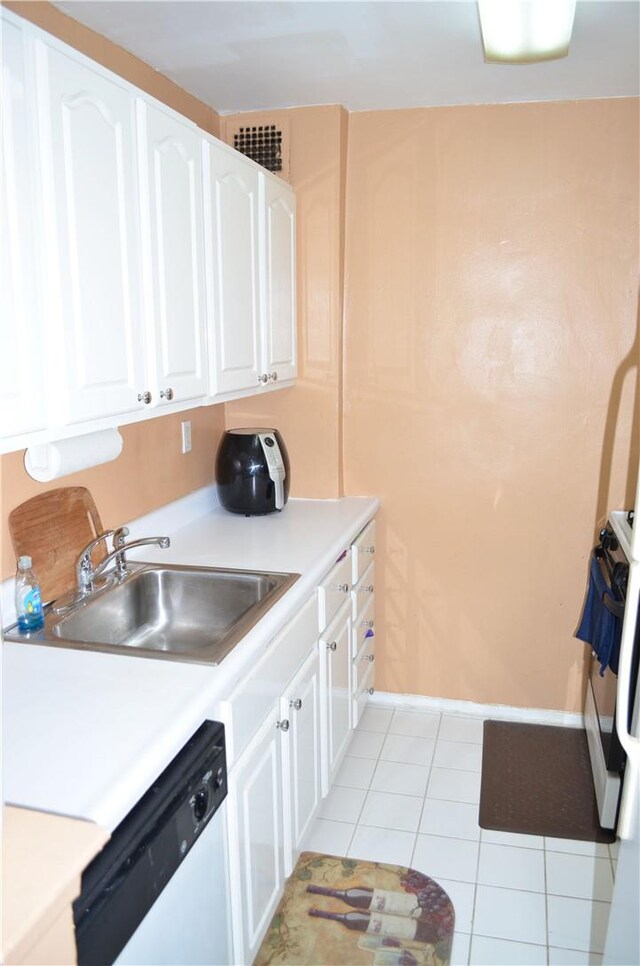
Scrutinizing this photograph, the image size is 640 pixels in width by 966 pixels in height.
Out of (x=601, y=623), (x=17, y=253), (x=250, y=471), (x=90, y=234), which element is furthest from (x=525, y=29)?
(x=601, y=623)

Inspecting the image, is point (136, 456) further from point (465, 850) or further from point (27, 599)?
point (465, 850)

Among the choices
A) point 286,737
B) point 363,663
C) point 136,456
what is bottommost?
point 363,663

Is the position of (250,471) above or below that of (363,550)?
above

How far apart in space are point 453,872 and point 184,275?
1.88 meters

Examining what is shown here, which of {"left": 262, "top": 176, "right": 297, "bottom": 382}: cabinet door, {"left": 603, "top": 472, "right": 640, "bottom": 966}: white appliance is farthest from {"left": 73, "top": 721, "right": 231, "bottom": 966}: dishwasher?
{"left": 262, "top": 176, "right": 297, "bottom": 382}: cabinet door

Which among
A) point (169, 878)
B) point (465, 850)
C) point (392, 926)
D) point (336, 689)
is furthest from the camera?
point (336, 689)

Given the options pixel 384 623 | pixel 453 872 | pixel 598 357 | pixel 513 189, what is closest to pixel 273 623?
Result: pixel 453 872

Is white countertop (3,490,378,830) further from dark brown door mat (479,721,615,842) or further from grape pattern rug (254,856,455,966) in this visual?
dark brown door mat (479,721,615,842)

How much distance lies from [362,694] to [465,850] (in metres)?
0.74

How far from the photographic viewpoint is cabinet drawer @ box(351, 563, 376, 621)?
9.13 feet

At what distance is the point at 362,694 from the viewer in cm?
300

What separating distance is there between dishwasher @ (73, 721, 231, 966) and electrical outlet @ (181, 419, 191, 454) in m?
1.39

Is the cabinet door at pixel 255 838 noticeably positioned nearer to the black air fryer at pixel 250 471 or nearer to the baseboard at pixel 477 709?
the black air fryer at pixel 250 471

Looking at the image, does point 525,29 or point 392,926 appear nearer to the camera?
point 525,29
